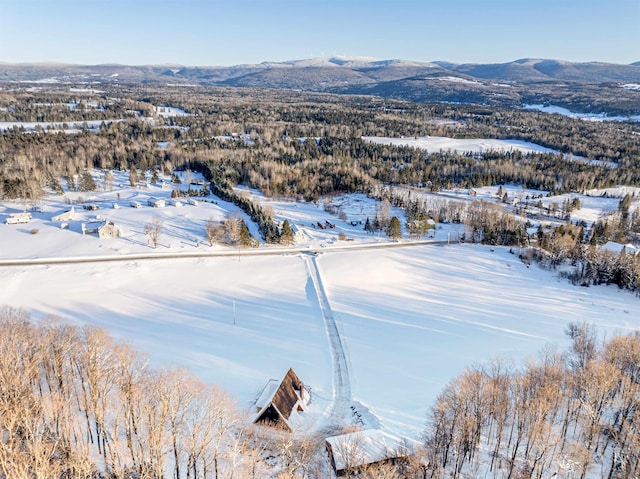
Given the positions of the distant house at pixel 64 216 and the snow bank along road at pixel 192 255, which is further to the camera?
the distant house at pixel 64 216

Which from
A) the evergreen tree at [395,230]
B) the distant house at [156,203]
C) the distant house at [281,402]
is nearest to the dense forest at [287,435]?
the evergreen tree at [395,230]

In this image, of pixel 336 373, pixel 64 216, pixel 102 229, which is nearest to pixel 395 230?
pixel 336 373

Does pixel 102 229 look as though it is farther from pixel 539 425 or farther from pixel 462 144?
pixel 462 144

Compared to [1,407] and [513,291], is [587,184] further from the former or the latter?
[1,407]

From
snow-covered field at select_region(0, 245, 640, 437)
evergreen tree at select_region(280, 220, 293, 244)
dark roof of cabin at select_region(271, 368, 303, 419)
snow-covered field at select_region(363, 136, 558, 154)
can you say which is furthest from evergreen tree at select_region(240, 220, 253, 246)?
snow-covered field at select_region(363, 136, 558, 154)

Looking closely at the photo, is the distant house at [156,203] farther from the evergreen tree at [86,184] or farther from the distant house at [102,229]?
the evergreen tree at [86,184]

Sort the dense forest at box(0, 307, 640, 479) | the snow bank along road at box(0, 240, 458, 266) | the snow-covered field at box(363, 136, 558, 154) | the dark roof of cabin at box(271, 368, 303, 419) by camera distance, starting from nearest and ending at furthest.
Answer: the dense forest at box(0, 307, 640, 479), the dark roof of cabin at box(271, 368, 303, 419), the snow bank along road at box(0, 240, 458, 266), the snow-covered field at box(363, 136, 558, 154)

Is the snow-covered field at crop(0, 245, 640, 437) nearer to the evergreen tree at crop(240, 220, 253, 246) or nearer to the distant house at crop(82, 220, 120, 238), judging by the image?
the evergreen tree at crop(240, 220, 253, 246)

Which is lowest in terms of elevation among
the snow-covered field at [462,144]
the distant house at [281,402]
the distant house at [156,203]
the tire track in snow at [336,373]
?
the tire track in snow at [336,373]
